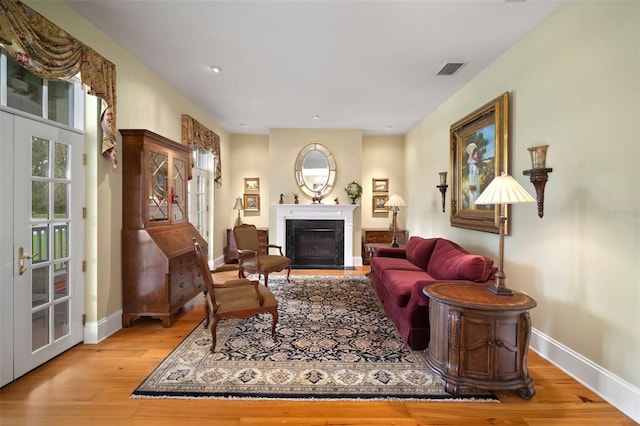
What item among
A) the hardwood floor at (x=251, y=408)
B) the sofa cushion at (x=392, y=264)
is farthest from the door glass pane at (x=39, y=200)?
the sofa cushion at (x=392, y=264)

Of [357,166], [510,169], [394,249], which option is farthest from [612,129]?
[357,166]

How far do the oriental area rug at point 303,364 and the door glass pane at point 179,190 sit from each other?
1.56 metres

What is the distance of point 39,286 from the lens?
2.56 m

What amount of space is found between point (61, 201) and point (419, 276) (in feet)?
12.1

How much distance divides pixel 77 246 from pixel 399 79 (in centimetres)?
413

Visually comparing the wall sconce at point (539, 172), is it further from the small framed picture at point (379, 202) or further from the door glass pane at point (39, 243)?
the small framed picture at point (379, 202)

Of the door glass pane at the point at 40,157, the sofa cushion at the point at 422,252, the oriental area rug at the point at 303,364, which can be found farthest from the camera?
the sofa cushion at the point at 422,252

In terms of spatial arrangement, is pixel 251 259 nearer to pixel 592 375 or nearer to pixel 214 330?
pixel 214 330

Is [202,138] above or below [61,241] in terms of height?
above

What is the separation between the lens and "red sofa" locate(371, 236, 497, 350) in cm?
286

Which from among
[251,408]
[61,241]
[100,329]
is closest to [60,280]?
[61,241]

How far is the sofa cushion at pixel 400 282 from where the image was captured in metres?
3.07

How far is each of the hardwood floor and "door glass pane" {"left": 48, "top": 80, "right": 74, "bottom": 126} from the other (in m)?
2.18

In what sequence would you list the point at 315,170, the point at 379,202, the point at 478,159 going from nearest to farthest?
1. the point at 478,159
2. the point at 315,170
3. the point at 379,202
